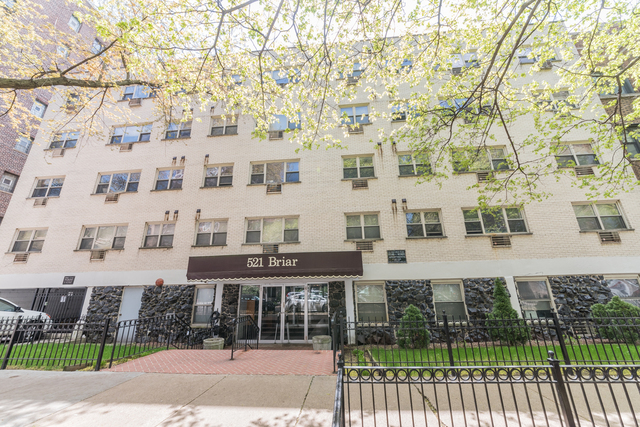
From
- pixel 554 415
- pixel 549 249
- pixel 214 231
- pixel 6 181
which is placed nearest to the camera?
pixel 554 415

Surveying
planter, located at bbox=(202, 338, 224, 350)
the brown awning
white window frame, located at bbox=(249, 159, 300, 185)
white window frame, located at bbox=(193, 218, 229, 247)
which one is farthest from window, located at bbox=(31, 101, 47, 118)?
planter, located at bbox=(202, 338, 224, 350)

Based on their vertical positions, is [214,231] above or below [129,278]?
above

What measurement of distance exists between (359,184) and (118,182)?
46.3 feet

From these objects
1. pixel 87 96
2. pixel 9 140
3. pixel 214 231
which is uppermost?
pixel 9 140

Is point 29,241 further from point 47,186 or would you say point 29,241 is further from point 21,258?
point 47,186

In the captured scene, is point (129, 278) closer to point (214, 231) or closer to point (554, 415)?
point (214, 231)

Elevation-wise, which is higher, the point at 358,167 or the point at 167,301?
the point at 358,167

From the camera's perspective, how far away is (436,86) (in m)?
15.5

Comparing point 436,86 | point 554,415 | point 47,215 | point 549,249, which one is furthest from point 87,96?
point 549,249

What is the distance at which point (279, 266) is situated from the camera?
11.7m

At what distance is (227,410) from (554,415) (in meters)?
5.38

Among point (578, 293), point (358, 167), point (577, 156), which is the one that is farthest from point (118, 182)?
point (577, 156)

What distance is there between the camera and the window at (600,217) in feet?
38.4

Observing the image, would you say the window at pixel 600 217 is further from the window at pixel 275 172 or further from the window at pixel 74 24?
the window at pixel 74 24
